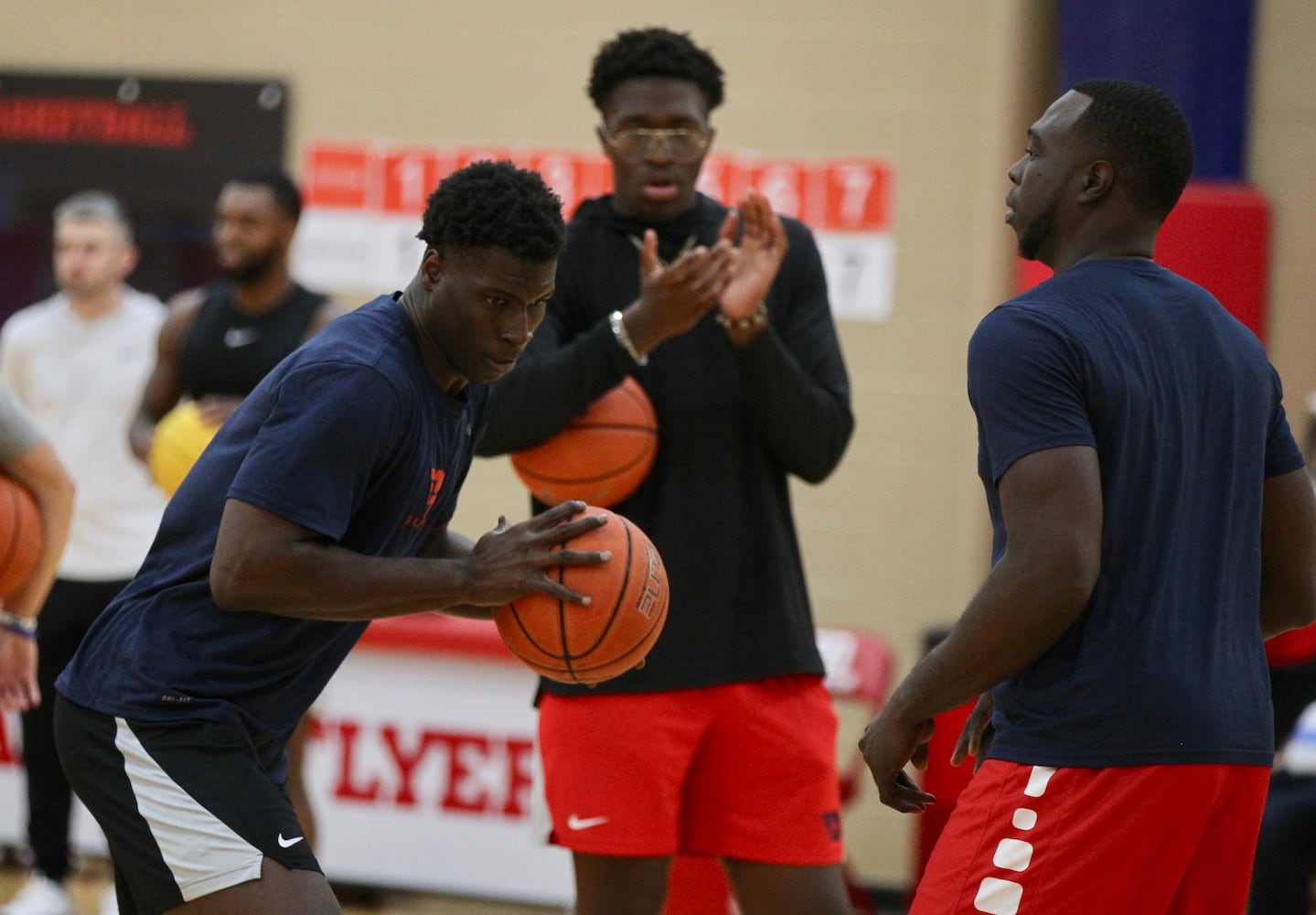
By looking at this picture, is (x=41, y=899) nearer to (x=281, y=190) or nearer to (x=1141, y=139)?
(x=281, y=190)

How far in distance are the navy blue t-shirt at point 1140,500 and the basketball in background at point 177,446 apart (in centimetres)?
262

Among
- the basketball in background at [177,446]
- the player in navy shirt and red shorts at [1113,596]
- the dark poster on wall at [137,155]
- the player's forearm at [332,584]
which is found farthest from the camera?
the dark poster on wall at [137,155]

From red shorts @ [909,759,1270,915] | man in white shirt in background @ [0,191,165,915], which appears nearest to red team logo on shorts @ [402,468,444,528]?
red shorts @ [909,759,1270,915]

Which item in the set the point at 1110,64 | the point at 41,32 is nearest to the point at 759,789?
the point at 1110,64

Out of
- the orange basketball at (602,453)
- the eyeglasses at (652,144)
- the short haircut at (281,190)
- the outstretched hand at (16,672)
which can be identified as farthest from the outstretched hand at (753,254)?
the short haircut at (281,190)

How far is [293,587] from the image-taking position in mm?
2498

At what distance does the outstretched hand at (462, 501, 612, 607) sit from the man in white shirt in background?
3058mm

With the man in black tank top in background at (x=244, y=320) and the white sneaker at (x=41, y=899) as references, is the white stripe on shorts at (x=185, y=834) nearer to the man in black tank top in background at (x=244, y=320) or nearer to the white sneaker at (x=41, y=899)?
the man in black tank top in background at (x=244, y=320)

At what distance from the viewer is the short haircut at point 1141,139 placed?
251cm

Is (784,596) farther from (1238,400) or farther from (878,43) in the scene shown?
(878,43)

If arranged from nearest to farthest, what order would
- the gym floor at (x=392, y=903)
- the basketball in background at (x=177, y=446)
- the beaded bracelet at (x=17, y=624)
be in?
1. the beaded bracelet at (x=17, y=624)
2. the basketball in background at (x=177, y=446)
3. the gym floor at (x=392, y=903)

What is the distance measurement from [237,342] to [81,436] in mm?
1195

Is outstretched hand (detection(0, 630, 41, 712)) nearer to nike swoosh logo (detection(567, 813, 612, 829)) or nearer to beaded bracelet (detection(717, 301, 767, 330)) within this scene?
nike swoosh logo (detection(567, 813, 612, 829))

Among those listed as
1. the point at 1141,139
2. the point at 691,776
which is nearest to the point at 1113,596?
the point at 1141,139
